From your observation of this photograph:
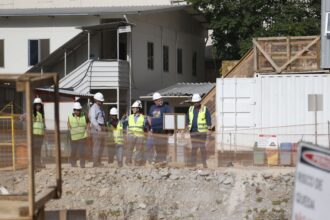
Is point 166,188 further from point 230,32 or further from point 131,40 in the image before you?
point 230,32

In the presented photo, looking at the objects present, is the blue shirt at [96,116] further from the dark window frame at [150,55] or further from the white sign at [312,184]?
the dark window frame at [150,55]

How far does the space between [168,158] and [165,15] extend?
20.8 meters

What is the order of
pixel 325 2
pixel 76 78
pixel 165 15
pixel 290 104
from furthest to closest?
pixel 165 15, pixel 76 78, pixel 325 2, pixel 290 104

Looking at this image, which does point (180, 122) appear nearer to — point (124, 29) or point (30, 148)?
point (30, 148)

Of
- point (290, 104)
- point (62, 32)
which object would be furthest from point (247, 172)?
point (62, 32)

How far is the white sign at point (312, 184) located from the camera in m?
6.00

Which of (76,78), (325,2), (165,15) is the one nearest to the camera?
(325,2)

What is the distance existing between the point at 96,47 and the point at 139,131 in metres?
16.1

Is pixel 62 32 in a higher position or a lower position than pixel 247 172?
higher

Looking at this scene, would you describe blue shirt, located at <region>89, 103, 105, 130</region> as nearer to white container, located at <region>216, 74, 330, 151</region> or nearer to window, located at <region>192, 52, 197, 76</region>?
white container, located at <region>216, 74, 330, 151</region>

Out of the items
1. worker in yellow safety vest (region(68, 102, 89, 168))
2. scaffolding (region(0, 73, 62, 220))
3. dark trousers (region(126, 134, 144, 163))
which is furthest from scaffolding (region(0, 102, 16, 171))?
scaffolding (region(0, 73, 62, 220))

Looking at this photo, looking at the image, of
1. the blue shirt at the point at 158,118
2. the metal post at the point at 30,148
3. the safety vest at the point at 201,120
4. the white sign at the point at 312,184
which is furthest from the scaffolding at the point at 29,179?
the blue shirt at the point at 158,118

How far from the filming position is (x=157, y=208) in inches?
683

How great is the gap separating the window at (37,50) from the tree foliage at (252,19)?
8376 millimetres
